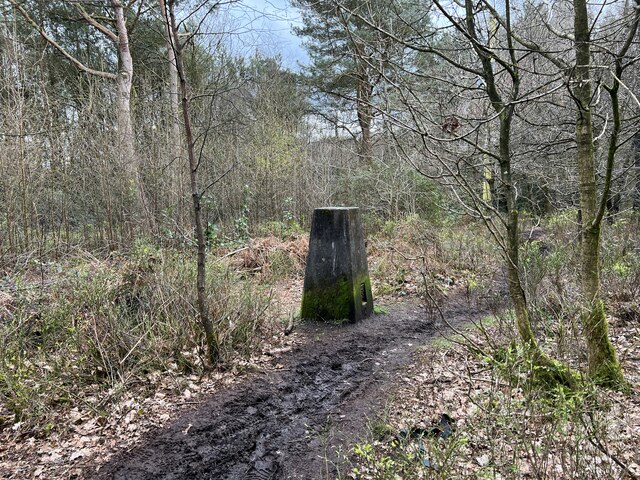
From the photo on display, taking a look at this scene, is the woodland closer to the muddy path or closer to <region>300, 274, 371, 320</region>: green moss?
the muddy path

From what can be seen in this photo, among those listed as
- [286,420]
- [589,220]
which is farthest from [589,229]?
[286,420]

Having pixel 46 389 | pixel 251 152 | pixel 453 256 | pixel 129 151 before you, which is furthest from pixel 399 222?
pixel 46 389

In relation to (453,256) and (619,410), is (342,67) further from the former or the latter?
(619,410)

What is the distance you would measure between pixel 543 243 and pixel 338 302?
16.9ft

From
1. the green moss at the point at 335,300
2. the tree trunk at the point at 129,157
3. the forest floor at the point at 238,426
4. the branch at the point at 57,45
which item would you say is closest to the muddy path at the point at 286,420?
the forest floor at the point at 238,426

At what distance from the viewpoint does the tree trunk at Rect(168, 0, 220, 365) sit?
3143mm

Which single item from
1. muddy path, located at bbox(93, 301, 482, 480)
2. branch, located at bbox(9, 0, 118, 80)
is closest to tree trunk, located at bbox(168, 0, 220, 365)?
muddy path, located at bbox(93, 301, 482, 480)

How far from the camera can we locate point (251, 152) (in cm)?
1002

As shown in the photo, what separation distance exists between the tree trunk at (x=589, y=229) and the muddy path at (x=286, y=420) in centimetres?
152

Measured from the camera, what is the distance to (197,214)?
335cm

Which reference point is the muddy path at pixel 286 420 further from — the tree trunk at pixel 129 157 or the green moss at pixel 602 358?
the tree trunk at pixel 129 157

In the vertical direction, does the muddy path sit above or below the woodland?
below

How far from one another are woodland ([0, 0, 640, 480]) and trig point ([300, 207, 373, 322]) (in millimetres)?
276

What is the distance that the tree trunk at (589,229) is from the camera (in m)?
2.39
